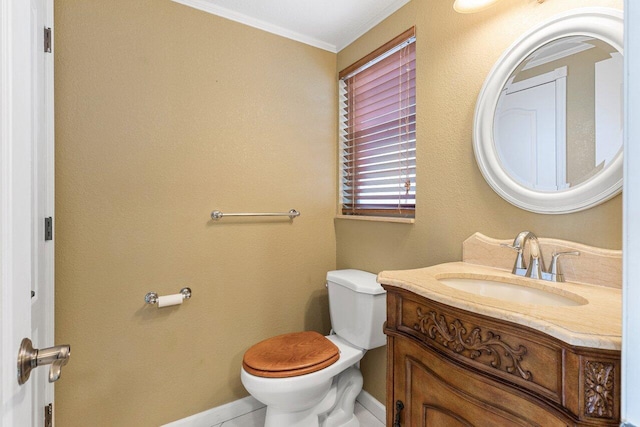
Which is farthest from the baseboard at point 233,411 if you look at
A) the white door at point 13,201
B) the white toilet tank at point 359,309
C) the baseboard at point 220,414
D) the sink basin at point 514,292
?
the white door at point 13,201

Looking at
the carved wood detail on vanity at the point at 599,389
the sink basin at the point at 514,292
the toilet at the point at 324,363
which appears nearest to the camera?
the carved wood detail on vanity at the point at 599,389

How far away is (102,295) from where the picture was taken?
4.74ft

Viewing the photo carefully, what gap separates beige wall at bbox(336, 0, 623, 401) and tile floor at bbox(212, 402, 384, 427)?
0.14 metres

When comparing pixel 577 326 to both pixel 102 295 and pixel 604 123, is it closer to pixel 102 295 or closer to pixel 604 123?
pixel 604 123

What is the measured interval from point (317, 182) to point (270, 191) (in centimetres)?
35

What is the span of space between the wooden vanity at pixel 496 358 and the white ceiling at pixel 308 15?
149 cm

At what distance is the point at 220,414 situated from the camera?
1707 mm

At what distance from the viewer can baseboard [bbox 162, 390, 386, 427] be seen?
5.39ft

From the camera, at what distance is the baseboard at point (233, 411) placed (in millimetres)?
1643

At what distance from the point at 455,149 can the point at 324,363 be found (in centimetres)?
117

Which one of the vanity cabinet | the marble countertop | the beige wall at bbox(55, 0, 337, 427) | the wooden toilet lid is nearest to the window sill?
the beige wall at bbox(55, 0, 337, 427)

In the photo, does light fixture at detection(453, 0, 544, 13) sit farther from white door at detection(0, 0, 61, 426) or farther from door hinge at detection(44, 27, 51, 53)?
door hinge at detection(44, 27, 51, 53)

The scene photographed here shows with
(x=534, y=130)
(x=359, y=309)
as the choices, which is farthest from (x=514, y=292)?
(x=359, y=309)

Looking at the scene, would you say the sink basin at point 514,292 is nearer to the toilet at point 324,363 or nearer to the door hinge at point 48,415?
the toilet at point 324,363
